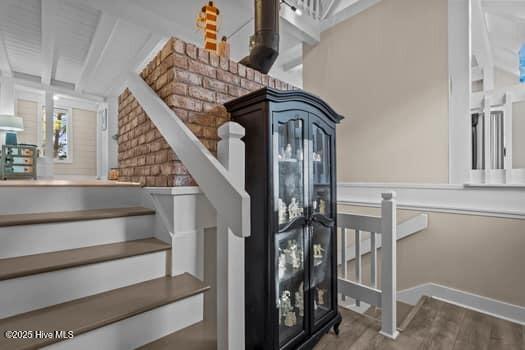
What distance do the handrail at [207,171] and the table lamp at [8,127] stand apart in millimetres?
4520

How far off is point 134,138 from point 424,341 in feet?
8.68

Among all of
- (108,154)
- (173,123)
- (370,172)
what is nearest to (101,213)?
(173,123)

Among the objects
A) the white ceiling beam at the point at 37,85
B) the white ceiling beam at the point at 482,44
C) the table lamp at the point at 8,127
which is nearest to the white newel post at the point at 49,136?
the white ceiling beam at the point at 37,85

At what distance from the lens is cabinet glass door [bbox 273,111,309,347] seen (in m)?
1.40

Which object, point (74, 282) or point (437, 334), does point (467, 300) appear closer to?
point (437, 334)

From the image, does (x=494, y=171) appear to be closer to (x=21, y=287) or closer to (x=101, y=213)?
(x=101, y=213)

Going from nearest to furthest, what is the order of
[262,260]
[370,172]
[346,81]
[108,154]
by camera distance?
[262,260], [370,172], [346,81], [108,154]

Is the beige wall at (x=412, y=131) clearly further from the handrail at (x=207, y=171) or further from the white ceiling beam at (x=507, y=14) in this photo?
the handrail at (x=207, y=171)

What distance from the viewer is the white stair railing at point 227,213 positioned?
0.98 m

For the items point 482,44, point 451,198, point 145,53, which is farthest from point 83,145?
point 482,44

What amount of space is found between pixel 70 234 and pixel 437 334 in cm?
239

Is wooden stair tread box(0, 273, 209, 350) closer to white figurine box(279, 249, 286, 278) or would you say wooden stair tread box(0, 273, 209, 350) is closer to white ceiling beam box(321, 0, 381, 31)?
white figurine box(279, 249, 286, 278)

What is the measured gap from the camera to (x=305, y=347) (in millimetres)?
1487

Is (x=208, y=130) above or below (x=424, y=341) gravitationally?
above
